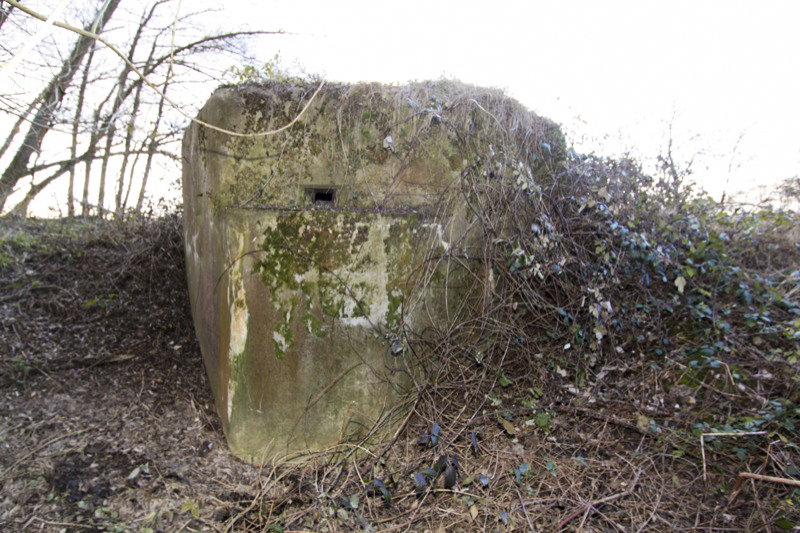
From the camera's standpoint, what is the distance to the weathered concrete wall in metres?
3.20

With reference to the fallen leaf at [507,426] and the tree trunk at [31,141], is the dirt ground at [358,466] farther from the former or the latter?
the tree trunk at [31,141]

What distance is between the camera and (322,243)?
3230 mm

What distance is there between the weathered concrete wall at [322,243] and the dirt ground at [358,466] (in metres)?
0.33

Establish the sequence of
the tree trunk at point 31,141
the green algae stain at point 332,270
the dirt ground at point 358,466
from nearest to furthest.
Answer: the dirt ground at point 358,466
the green algae stain at point 332,270
the tree trunk at point 31,141

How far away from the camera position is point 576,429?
3.19 m

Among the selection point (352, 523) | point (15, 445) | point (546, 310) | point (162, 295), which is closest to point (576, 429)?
point (546, 310)

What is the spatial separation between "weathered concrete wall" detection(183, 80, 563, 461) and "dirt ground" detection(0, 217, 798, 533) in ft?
1.08

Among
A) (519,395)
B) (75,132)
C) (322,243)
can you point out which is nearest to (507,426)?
(519,395)

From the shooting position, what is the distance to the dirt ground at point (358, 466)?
2.67m

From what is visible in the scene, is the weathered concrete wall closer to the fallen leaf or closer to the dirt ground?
the dirt ground

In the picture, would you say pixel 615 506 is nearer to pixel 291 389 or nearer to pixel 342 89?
pixel 291 389

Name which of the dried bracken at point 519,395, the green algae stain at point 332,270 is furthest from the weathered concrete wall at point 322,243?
the dried bracken at point 519,395

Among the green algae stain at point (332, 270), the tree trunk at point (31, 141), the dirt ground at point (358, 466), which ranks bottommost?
the dirt ground at point (358, 466)

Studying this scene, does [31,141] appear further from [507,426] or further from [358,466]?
[507,426]
